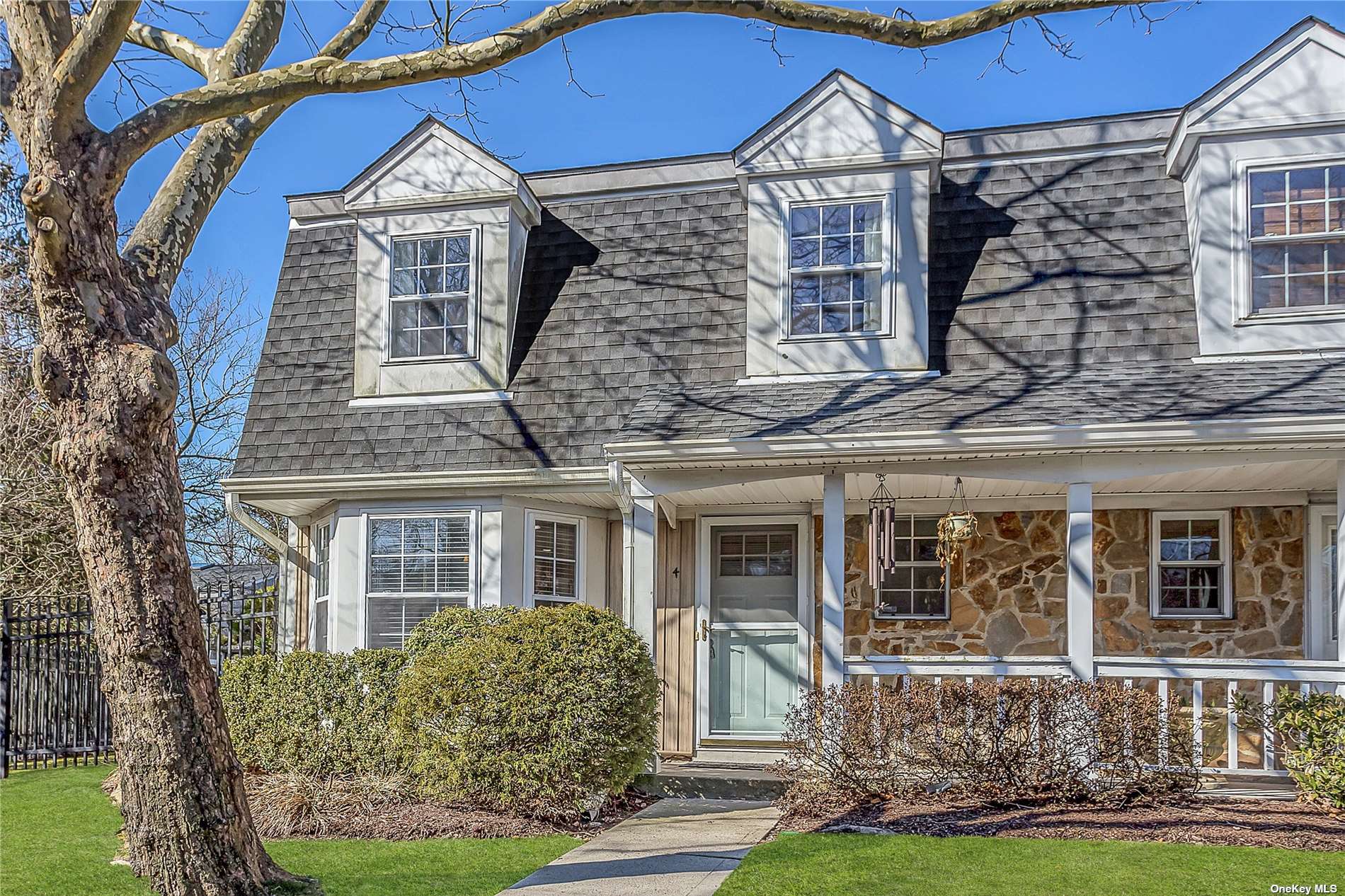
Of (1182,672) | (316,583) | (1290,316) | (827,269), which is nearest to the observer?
(1182,672)

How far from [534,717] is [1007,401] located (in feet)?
13.8

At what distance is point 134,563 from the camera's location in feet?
16.1

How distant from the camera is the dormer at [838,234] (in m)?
9.58

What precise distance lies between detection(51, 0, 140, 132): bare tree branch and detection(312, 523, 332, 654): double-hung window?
587 cm

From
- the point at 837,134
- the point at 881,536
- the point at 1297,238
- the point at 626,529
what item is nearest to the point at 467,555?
the point at 626,529

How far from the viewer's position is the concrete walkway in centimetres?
591

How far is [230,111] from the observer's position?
5211 millimetres

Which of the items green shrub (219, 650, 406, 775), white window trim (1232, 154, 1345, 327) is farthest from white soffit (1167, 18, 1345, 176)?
green shrub (219, 650, 406, 775)

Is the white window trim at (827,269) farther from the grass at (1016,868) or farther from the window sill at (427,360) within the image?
the grass at (1016,868)

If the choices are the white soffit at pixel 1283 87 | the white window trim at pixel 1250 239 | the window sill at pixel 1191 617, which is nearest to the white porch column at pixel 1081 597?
the window sill at pixel 1191 617

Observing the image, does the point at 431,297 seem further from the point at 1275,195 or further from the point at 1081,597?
the point at 1275,195

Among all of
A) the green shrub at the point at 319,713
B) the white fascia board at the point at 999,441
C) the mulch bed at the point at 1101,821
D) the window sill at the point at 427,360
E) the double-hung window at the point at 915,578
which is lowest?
the mulch bed at the point at 1101,821

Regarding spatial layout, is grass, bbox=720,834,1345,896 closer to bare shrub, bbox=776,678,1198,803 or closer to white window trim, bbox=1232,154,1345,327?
bare shrub, bbox=776,678,1198,803

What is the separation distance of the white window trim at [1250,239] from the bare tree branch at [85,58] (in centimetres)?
808
